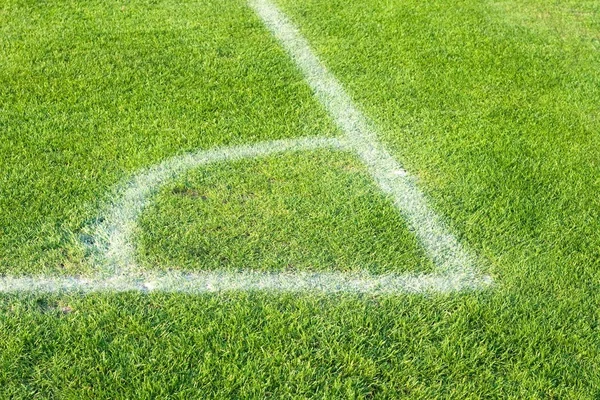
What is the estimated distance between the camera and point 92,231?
2.87 metres

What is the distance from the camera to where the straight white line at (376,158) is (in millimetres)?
2887

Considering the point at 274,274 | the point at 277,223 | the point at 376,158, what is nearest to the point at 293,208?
the point at 277,223

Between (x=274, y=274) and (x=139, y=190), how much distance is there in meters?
0.81

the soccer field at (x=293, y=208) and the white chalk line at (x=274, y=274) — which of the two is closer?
the soccer field at (x=293, y=208)

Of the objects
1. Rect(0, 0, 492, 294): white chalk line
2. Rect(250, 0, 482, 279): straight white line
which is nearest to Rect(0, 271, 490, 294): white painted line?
Rect(0, 0, 492, 294): white chalk line

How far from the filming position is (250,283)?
2.67 m

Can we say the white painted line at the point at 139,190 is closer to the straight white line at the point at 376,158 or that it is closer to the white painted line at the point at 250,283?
the white painted line at the point at 250,283

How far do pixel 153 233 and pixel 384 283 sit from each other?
3.18 ft

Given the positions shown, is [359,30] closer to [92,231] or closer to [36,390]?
[92,231]

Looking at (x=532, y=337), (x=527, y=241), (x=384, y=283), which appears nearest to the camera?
(x=532, y=337)

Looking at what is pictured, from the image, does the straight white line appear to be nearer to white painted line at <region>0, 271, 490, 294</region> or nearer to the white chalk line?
the white chalk line

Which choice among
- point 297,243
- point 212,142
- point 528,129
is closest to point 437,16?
point 528,129

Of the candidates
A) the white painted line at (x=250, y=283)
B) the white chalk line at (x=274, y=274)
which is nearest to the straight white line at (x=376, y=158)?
the white chalk line at (x=274, y=274)

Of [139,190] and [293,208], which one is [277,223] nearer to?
[293,208]
